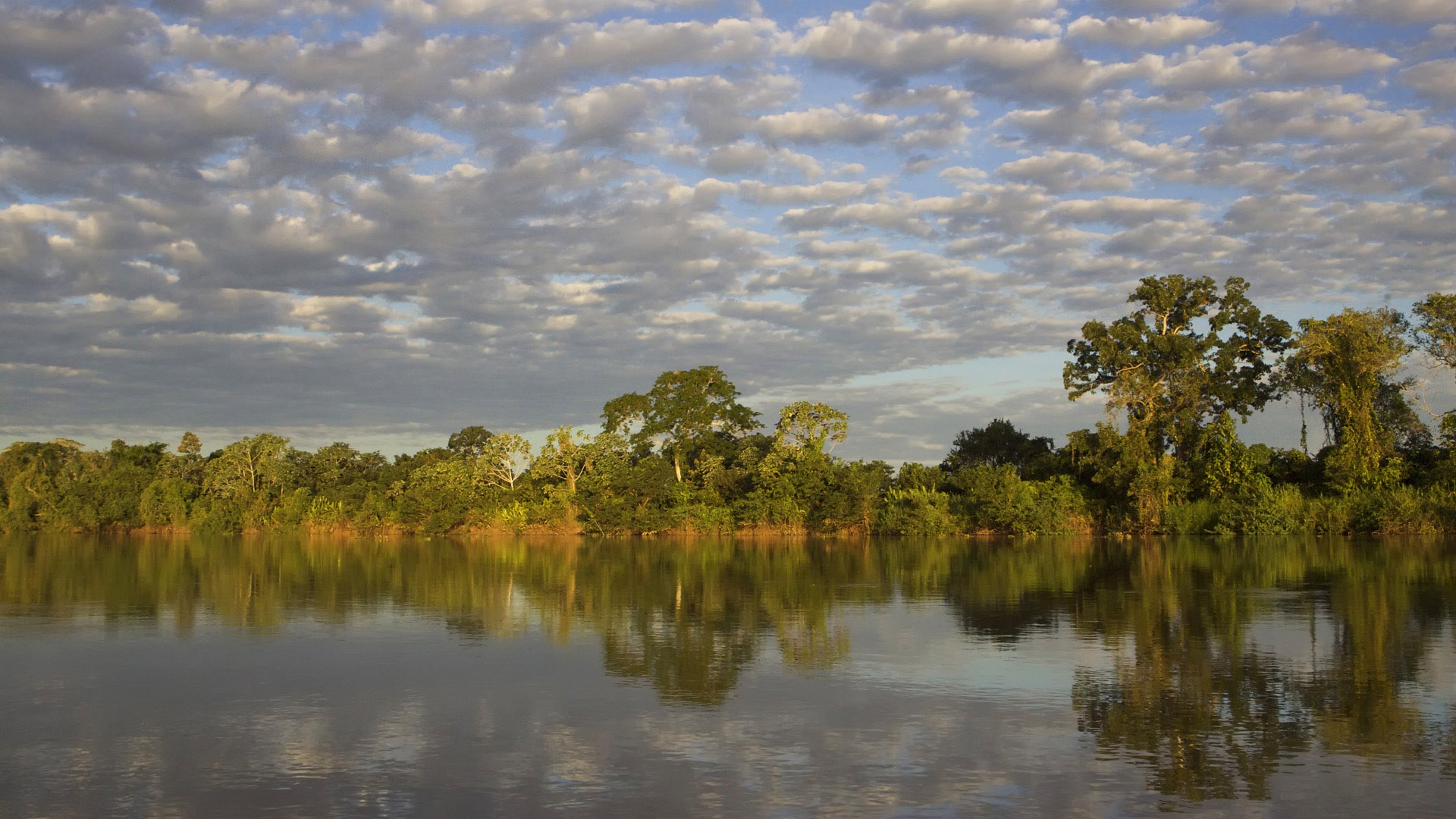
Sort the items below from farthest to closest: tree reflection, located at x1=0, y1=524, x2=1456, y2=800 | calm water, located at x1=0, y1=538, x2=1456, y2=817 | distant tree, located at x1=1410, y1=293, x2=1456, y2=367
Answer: distant tree, located at x1=1410, y1=293, x2=1456, y2=367 → tree reflection, located at x1=0, y1=524, x2=1456, y2=800 → calm water, located at x1=0, y1=538, x2=1456, y2=817

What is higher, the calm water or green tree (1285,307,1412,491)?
green tree (1285,307,1412,491)

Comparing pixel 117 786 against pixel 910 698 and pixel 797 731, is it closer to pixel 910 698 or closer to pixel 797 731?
pixel 797 731

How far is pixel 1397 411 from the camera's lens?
41969 millimetres

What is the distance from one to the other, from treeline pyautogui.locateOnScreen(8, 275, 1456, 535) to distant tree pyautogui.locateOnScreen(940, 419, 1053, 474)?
103 mm

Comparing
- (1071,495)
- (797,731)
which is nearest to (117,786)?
(797,731)

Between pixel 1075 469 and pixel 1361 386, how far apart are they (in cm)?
1130

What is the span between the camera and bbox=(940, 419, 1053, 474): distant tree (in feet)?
176

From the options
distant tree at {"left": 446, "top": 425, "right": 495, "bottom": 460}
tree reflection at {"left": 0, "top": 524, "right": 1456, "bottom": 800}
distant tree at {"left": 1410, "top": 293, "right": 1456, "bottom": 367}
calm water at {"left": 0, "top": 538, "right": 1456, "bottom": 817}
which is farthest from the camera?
distant tree at {"left": 446, "top": 425, "right": 495, "bottom": 460}

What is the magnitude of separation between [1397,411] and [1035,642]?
3667 cm

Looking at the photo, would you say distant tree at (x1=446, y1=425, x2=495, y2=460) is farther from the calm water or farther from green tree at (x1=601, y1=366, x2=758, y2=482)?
the calm water

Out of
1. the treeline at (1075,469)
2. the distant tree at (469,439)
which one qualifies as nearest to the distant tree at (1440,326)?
the treeline at (1075,469)

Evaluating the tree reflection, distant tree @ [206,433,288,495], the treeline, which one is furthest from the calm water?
distant tree @ [206,433,288,495]

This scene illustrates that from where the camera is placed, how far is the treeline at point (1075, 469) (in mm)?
40531

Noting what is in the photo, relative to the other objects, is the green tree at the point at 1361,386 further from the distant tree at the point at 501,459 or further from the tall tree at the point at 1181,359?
the distant tree at the point at 501,459
